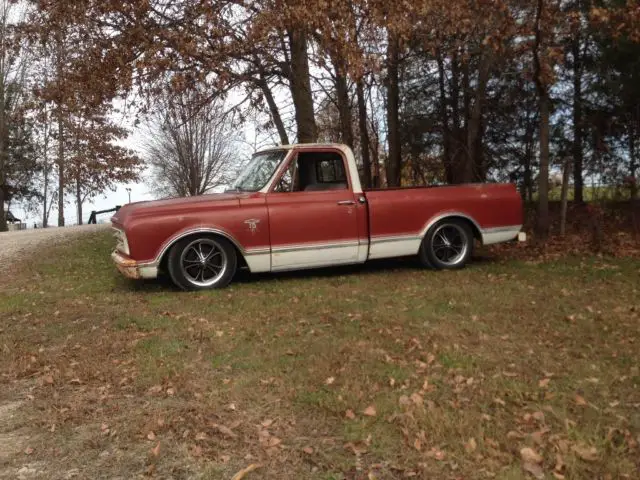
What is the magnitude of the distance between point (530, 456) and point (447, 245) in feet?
17.8

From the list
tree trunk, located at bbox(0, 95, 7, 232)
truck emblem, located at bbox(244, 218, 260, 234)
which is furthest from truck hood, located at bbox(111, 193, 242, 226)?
tree trunk, located at bbox(0, 95, 7, 232)

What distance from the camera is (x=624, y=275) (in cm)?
730

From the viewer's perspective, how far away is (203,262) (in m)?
7.31

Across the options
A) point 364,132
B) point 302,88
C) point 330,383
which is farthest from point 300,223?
point 364,132

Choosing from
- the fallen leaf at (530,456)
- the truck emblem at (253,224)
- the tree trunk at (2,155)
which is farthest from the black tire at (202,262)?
the tree trunk at (2,155)

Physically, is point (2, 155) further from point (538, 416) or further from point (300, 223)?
point (538, 416)

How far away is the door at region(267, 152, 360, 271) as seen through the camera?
7465mm

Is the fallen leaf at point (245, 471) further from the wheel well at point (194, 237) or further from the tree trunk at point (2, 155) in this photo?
the tree trunk at point (2, 155)

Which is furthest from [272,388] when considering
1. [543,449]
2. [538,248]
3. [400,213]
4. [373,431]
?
[538,248]

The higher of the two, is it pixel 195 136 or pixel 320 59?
pixel 195 136

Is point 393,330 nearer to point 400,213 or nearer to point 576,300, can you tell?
point 576,300

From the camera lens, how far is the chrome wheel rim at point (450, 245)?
8344 millimetres

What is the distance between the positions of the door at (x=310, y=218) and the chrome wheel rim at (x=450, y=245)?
130 centimetres

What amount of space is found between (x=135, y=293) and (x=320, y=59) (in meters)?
5.45
